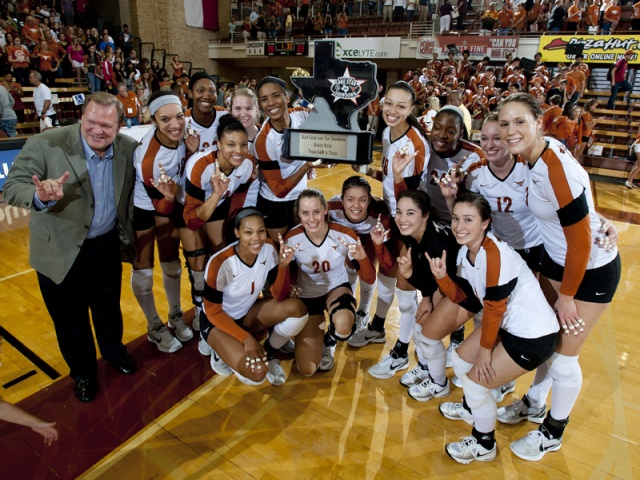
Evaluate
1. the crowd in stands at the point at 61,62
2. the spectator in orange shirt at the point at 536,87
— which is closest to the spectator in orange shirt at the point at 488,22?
the spectator in orange shirt at the point at 536,87

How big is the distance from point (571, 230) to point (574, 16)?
1497 centimetres

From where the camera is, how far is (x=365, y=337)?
3564 mm

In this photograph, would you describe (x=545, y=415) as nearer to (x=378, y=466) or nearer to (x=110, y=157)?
(x=378, y=466)

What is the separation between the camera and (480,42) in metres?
14.6

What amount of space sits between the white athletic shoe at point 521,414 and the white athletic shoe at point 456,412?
222 mm

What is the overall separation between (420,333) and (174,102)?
7.48 ft

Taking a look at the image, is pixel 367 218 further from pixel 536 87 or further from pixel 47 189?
pixel 536 87

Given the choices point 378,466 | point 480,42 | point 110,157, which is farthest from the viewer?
point 480,42

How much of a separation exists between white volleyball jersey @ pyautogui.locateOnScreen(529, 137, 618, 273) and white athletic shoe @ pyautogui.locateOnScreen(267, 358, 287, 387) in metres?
1.97

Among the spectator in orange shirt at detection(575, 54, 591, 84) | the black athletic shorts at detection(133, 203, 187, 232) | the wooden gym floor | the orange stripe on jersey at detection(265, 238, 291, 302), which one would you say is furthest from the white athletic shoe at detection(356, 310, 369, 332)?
the spectator in orange shirt at detection(575, 54, 591, 84)

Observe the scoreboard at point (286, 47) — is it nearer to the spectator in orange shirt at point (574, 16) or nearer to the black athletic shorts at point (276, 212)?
the spectator in orange shirt at point (574, 16)

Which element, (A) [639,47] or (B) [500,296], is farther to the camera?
(A) [639,47]

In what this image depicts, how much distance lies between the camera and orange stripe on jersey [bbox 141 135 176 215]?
2914 mm

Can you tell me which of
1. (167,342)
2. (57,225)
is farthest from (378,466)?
(57,225)
